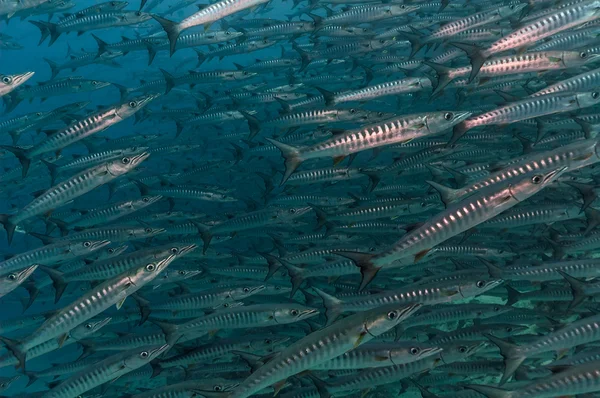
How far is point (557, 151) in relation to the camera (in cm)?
468

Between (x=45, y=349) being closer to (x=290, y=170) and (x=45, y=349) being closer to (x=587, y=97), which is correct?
(x=290, y=170)

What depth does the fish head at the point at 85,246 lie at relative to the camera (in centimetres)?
704

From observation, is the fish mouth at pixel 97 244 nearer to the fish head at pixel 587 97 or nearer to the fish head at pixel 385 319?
the fish head at pixel 385 319

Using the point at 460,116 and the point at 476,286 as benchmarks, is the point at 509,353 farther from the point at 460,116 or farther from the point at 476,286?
the point at 460,116

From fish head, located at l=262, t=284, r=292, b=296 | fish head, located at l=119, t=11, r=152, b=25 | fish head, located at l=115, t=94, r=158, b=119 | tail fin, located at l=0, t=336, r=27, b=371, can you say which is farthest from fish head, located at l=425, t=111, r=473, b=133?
fish head, located at l=119, t=11, r=152, b=25

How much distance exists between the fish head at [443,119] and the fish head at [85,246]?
461 cm

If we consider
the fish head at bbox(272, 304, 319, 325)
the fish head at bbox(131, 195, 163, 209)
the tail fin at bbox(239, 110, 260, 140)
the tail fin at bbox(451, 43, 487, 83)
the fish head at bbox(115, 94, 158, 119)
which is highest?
the tail fin at bbox(451, 43, 487, 83)

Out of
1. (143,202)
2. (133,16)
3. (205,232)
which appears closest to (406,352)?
(205,232)

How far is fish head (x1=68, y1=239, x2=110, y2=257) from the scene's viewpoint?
704 cm

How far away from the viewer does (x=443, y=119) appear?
5.51m

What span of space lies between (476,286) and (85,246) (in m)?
5.16

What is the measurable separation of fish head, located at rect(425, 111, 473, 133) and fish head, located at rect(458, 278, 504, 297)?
167 cm

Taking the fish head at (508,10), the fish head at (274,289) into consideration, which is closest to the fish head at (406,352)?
the fish head at (274,289)

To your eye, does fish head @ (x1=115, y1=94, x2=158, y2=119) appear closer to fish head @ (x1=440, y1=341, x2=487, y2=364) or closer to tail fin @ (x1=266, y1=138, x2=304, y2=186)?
tail fin @ (x1=266, y1=138, x2=304, y2=186)
